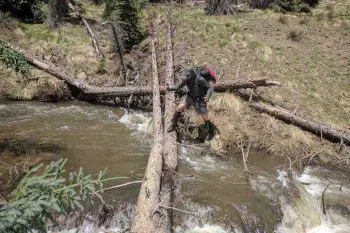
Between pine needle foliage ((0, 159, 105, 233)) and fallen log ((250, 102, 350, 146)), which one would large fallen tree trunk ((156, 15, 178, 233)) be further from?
fallen log ((250, 102, 350, 146))

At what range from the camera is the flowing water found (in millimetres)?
7883

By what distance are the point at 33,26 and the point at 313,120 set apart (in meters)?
13.1

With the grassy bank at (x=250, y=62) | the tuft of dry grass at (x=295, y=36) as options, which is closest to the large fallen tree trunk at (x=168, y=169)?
the grassy bank at (x=250, y=62)

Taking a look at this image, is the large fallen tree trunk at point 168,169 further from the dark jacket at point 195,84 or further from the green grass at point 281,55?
the green grass at point 281,55

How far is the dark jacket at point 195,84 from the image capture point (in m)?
10.5

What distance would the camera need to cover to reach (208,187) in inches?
348

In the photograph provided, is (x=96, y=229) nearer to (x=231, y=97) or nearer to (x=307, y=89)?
(x=231, y=97)

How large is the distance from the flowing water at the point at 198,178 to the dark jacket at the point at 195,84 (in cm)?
156

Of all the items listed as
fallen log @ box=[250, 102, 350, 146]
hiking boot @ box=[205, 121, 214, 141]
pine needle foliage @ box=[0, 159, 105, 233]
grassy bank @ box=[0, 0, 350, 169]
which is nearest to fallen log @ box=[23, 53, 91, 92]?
grassy bank @ box=[0, 0, 350, 169]

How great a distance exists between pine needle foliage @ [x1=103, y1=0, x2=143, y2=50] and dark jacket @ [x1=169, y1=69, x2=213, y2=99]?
712 centimetres

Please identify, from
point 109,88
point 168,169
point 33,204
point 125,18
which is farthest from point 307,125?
point 33,204

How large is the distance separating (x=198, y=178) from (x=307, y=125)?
187 inches

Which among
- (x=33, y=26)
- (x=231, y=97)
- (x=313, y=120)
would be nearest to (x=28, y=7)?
(x=33, y=26)

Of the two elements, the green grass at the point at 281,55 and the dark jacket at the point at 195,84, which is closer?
the dark jacket at the point at 195,84
